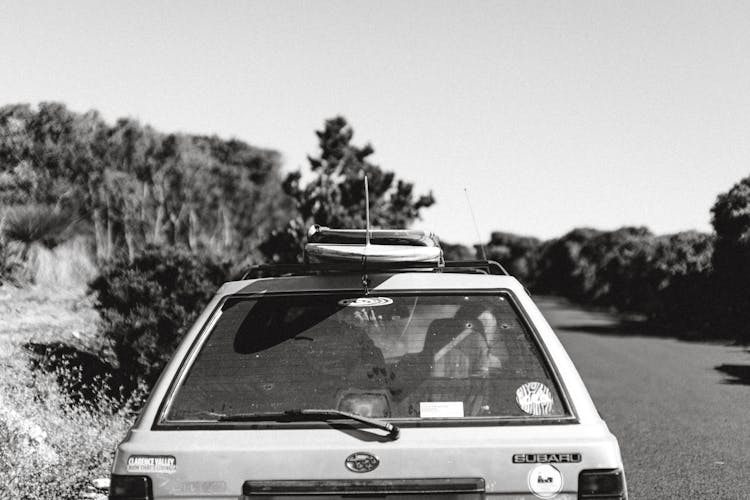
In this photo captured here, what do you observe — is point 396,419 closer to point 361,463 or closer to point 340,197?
point 361,463

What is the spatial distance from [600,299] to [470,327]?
43015 millimetres

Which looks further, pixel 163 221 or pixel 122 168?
pixel 163 221

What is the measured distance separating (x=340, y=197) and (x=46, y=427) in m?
16.2

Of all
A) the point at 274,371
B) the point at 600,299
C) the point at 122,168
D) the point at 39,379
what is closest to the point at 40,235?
the point at 39,379

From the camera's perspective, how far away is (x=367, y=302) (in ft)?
11.2

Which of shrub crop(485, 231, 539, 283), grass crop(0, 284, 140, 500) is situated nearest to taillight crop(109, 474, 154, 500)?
grass crop(0, 284, 140, 500)

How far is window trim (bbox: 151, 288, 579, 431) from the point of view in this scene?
3.01 metres

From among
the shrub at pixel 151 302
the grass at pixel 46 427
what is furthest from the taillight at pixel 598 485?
the shrub at pixel 151 302

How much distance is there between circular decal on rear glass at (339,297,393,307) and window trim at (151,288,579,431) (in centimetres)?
3

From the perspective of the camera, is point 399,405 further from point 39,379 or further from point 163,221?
point 163,221

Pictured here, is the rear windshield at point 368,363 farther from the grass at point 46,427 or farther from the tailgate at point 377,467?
the grass at point 46,427

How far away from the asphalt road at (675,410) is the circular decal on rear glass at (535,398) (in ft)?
12.6

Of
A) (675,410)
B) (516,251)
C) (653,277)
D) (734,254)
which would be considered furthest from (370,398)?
(516,251)

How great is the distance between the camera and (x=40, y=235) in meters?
16.4
